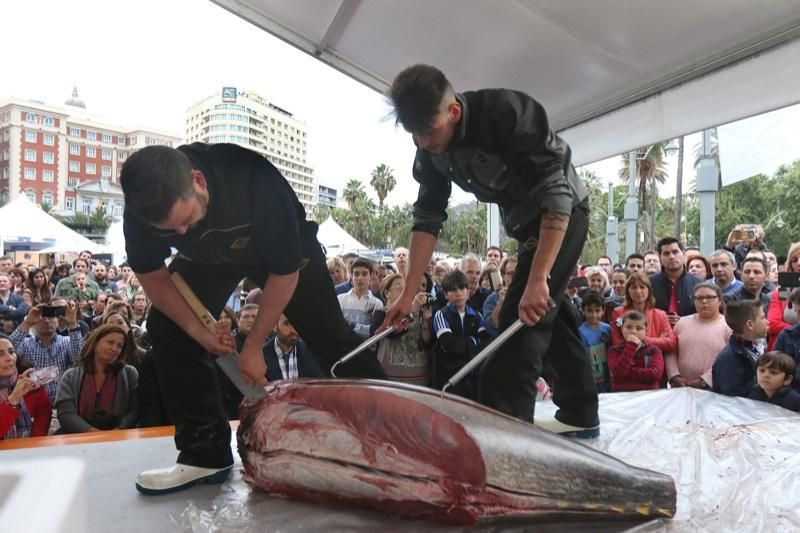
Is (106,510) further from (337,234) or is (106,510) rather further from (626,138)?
(337,234)

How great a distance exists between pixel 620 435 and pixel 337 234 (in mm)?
15683

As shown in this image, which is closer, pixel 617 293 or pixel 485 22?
pixel 485 22

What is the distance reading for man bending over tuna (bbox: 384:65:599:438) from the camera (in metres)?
2.04

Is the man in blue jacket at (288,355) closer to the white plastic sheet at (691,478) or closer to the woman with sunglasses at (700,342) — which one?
the white plastic sheet at (691,478)

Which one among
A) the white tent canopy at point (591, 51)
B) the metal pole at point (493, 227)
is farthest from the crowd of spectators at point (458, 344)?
the metal pole at point (493, 227)

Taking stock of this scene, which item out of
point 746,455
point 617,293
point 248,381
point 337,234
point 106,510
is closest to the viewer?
point 106,510

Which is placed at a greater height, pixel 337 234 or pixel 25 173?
pixel 25 173

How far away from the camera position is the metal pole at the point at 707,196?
756 centimetres

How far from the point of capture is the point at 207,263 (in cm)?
215

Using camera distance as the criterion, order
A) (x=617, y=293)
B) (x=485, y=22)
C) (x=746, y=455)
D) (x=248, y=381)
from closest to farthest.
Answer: (x=248, y=381)
(x=746, y=455)
(x=485, y=22)
(x=617, y=293)

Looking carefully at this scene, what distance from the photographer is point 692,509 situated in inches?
70.8

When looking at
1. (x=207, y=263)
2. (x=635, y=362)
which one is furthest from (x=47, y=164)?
(x=635, y=362)

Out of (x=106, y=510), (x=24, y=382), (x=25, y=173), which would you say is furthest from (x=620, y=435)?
(x=25, y=173)

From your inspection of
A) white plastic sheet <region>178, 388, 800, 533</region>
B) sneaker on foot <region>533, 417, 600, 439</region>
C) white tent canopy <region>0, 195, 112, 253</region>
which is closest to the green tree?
white tent canopy <region>0, 195, 112, 253</region>
